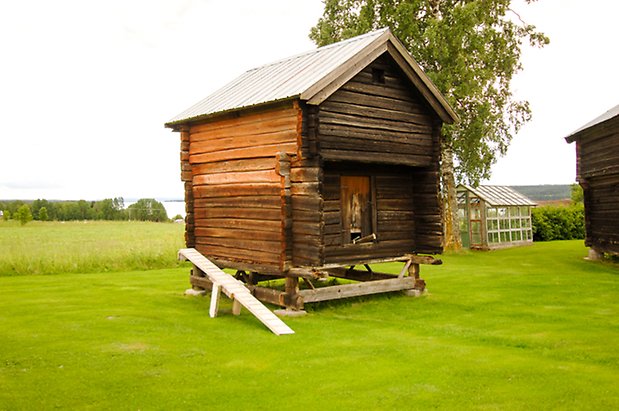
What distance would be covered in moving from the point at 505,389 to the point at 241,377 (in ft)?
13.3

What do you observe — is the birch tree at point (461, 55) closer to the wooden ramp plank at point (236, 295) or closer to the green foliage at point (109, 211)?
the wooden ramp plank at point (236, 295)

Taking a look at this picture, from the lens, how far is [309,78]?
1499 cm

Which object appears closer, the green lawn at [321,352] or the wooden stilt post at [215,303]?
the green lawn at [321,352]

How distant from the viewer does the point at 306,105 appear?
14391 millimetres

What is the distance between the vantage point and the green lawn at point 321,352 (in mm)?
8469

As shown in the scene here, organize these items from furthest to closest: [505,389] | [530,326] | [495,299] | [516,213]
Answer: [516,213] → [495,299] → [530,326] → [505,389]

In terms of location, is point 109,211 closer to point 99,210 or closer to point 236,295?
point 99,210

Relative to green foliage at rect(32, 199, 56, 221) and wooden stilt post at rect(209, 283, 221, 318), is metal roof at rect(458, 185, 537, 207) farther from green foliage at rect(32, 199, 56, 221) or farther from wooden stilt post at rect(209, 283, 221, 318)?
green foliage at rect(32, 199, 56, 221)

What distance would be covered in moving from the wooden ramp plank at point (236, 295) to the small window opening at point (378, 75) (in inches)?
262

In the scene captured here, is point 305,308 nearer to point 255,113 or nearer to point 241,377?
point 255,113

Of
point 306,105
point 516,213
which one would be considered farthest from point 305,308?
point 516,213

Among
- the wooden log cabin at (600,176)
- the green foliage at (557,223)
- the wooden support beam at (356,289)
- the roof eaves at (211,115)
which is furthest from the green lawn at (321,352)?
the green foliage at (557,223)

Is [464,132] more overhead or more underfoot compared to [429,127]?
more overhead

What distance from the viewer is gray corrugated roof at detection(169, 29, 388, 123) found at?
592 inches
